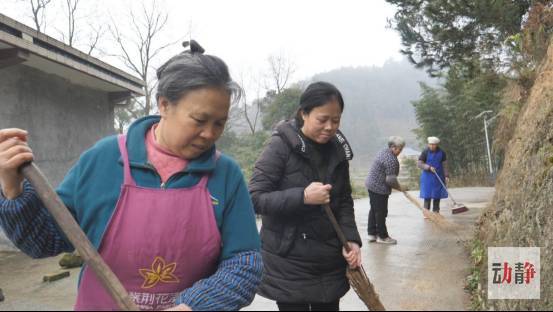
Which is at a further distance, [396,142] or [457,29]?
[457,29]

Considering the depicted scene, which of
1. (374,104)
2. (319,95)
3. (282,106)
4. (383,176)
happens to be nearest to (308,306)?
(319,95)

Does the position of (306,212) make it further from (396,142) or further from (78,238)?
(396,142)

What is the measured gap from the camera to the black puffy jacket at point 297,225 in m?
1.88

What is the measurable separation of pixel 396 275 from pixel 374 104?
316 feet

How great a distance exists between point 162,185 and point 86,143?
779 centimetres

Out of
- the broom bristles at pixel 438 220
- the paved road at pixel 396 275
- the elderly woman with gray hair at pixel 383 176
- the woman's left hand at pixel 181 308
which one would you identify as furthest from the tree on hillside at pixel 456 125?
the woman's left hand at pixel 181 308

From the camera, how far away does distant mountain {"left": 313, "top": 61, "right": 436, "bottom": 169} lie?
262 feet

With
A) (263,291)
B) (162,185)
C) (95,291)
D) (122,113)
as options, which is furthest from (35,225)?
(122,113)

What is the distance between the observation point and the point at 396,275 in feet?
14.7

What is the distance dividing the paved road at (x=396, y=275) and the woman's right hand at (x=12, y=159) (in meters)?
2.44

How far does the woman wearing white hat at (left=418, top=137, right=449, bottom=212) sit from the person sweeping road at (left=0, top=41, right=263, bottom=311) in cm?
684

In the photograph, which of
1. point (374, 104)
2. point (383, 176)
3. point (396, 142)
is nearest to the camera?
point (383, 176)

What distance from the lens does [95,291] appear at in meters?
1.10

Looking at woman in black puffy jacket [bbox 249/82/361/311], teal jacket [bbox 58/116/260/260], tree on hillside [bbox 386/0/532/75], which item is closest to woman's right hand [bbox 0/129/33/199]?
teal jacket [bbox 58/116/260/260]
